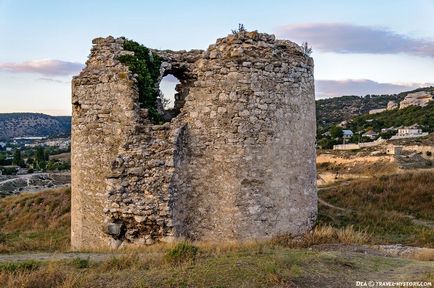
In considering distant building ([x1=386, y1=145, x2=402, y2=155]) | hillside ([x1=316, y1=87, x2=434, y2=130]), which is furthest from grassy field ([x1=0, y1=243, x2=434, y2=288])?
hillside ([x1=316, y1=87, x2=434, y2=130])

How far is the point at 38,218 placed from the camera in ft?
68.9

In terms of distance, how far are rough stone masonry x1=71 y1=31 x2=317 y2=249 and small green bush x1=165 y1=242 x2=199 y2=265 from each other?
8.64 ft

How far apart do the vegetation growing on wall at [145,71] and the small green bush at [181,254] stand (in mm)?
4341

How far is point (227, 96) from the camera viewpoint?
11.0 meters

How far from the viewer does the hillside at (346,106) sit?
3883 inches

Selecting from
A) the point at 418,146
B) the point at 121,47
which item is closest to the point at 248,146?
the point at 121,47

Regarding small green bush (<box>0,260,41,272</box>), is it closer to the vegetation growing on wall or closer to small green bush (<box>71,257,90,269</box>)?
small green bush (<box>71,257,90,269</box>)

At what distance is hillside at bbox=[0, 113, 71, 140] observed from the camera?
173 metres

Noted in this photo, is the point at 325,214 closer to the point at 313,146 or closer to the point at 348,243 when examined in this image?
the point at 313,146

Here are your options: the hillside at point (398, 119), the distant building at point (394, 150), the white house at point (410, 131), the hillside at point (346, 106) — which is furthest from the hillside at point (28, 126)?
the distant building at point (394, 150)

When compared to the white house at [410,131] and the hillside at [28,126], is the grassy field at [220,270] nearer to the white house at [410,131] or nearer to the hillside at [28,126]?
the white house at [410,131]

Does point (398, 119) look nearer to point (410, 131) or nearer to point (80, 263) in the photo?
point (410, 131)

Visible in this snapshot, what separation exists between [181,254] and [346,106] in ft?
356

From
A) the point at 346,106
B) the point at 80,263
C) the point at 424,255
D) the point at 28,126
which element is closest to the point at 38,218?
the point at 80,263
